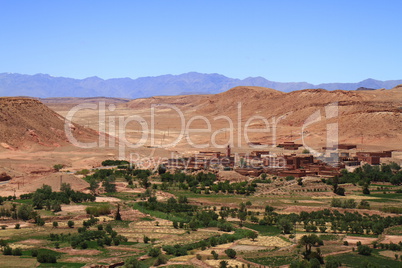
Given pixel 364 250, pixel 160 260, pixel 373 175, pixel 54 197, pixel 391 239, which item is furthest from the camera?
pixel 373 175

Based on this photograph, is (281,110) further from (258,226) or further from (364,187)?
(258,226)

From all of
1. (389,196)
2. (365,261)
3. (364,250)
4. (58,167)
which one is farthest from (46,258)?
(58,167)

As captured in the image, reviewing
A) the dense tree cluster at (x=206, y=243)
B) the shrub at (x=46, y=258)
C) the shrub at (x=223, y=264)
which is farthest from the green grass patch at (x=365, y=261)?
the shrub at (x=46, y=258)

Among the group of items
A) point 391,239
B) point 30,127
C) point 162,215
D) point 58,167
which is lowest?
point 391,239

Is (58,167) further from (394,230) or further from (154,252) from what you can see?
(394,230)

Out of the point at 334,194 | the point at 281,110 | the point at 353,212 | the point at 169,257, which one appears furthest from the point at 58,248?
the point at 281,110

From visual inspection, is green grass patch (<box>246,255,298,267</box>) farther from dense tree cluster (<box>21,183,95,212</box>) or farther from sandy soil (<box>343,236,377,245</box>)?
dense tree cluster (<box>21,183,95,212</box>)
